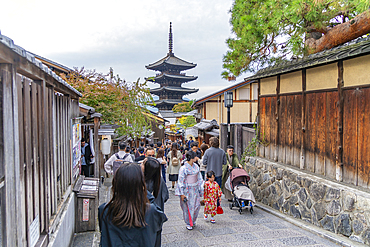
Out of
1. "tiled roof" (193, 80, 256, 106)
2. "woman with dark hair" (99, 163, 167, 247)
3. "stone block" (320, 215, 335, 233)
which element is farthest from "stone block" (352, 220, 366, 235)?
"tiled roof" (193, 80, 256, 106)

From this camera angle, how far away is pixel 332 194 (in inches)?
220

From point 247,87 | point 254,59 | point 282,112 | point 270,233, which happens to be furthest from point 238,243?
point 247,87

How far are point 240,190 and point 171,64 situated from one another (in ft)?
142

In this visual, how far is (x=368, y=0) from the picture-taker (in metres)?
4.44

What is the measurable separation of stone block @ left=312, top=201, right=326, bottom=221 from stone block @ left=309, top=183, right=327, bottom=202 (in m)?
0.12

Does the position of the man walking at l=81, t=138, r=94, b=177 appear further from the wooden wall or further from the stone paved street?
the wooden wall

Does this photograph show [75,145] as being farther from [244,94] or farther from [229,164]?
[244,94]

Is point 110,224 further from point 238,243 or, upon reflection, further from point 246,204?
point 246,204

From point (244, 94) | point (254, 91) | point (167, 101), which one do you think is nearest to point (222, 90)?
point (244, 94)

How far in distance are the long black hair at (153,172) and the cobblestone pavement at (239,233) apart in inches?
56.0

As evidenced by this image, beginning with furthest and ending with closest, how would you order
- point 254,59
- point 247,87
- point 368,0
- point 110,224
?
point 247,87
point 254,59
point 368,0
point 110,224

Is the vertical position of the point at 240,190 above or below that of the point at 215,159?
below

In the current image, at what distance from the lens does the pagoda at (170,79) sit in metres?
48.8

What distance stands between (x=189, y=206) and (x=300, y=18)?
4841mm
